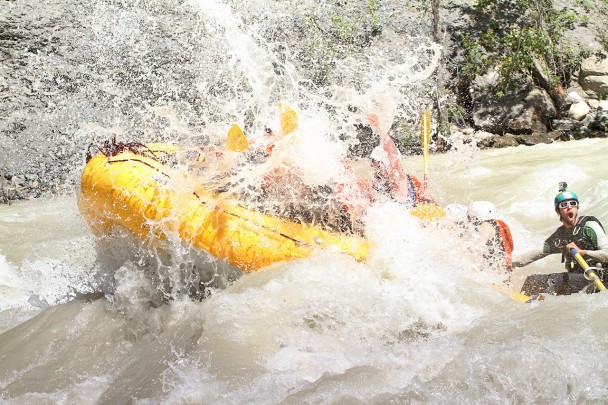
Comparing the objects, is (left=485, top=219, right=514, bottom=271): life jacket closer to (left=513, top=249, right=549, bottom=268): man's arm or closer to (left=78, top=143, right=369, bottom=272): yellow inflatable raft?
(left=513, top=249, right=549, bottom=268): man's arm

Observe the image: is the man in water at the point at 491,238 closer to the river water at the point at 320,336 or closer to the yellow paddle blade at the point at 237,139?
the river water at the point at 320,336

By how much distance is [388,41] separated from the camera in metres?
11.1

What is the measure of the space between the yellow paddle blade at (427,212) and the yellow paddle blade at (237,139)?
1289 mm

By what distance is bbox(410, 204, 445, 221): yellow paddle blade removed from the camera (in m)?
4.18

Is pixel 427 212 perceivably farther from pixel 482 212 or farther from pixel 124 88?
pixel 124 88

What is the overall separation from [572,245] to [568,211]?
1.01 feet

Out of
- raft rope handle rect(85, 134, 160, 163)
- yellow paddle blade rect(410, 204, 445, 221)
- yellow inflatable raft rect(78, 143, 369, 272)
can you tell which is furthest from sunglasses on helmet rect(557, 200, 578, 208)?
raft rope handle rect(85, 134, 160, 163)

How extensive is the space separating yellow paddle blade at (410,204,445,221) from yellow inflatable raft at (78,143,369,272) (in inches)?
19.5

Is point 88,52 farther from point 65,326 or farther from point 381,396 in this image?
point 381,396

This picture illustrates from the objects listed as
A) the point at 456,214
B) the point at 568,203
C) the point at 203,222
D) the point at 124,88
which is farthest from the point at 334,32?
the point at 203,222

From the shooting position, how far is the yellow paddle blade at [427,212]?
418 cm

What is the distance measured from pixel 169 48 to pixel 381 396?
918 centimetres

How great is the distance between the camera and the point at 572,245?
12.4 feet

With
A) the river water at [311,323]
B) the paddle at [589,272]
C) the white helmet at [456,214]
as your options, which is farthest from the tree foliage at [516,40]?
the paddle at [589,272]
